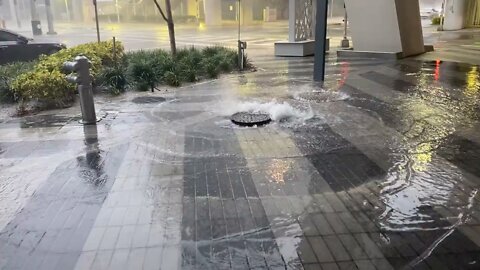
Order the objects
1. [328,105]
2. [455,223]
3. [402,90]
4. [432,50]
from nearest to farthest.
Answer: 1. [455,223]
2. [328,105]
3. [402,90]
4. [432,50]

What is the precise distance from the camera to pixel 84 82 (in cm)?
703

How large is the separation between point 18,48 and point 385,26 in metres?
12.3

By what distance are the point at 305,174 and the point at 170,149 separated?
1970 mm

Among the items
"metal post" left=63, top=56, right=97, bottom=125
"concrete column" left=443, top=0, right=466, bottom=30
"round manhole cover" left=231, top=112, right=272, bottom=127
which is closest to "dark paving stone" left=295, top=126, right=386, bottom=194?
"round manhole cover" left=231, top=112, right=272, bottom=127

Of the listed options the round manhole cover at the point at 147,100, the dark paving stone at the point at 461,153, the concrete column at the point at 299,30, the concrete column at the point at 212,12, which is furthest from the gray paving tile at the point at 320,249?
the concrete column at the point at 212,12

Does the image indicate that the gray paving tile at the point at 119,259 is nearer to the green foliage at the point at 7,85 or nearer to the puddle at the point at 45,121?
the puddle at the point at 45,121

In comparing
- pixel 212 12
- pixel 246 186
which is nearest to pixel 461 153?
pixel 246 186

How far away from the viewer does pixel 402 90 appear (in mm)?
9461

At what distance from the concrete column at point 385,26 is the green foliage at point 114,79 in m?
8.78

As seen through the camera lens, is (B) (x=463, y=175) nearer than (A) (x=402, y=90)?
Yes

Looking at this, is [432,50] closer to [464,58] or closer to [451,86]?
[464,58]

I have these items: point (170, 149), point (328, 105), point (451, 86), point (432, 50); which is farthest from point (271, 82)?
point (432, 50)

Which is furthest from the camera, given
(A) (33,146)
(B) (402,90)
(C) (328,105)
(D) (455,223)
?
(B) (402,90)

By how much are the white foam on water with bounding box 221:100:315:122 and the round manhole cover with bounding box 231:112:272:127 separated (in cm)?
16
